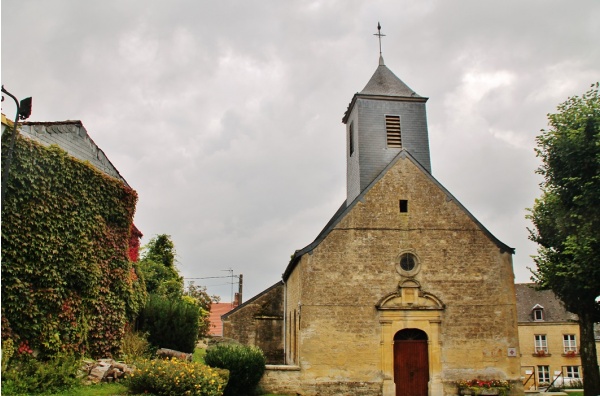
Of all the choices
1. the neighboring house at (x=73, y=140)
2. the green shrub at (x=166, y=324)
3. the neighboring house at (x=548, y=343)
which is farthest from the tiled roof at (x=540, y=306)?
the neighboring house at (x=73, y=140)

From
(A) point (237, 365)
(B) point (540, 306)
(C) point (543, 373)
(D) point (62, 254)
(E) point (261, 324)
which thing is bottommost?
(C) point (543, 373)

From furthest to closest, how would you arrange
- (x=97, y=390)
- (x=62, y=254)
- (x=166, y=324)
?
1. (x=166, y=324)
2. (x=62, y=254)
3. (x=97, y=390)

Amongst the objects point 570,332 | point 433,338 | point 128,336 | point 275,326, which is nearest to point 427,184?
point 433,338

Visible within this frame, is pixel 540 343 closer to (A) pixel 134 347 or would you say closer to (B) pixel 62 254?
(A) pixel 134 347

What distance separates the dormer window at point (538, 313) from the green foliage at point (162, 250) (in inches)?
1151

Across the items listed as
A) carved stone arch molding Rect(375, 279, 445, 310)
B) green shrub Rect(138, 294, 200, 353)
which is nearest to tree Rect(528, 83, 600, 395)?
carved stone arch molding Rect(375, 279, 445, 310)

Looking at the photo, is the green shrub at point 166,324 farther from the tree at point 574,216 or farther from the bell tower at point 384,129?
the tree at point 574,216

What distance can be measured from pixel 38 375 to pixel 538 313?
1579 inches

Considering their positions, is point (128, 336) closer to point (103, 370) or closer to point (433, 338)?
point (103, 370)

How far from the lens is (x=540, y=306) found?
135 feet

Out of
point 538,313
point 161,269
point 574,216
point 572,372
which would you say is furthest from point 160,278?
point 572,372

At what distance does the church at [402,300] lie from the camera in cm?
1691

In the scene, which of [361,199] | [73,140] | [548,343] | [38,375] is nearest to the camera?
[38,375]

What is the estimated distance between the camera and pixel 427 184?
61.9ft
